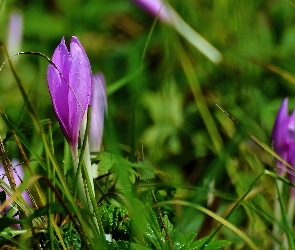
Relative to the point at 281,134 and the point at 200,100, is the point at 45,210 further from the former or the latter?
the point at 200,100

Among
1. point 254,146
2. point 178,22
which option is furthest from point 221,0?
point 254,146

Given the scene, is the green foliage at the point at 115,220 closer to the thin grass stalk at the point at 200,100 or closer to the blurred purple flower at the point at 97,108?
the blurred purple flower at the point at 97,108

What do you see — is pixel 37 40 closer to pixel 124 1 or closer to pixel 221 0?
pixel 124 1

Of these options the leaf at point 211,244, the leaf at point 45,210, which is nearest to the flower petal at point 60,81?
the leaf at point 45,210

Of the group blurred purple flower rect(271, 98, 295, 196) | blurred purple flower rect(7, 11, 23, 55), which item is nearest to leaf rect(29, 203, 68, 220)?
blurred purple flower rect(271, 98, 295, 196)

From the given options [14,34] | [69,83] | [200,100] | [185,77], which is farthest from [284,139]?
[14,34]

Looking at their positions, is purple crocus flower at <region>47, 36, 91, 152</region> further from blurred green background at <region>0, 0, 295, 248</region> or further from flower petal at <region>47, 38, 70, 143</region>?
blurred green background at <region>0, 0, 295, 248</region>
